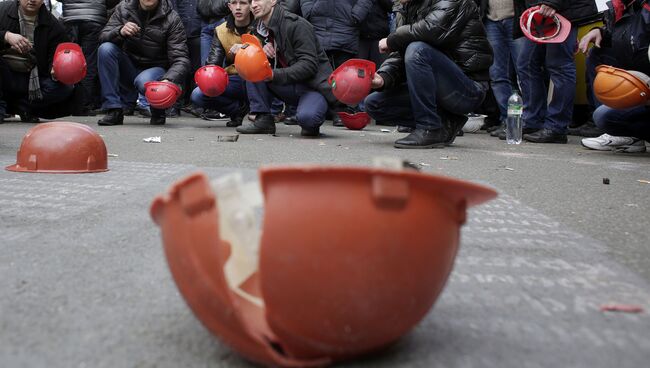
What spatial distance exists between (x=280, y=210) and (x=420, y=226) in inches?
7.8

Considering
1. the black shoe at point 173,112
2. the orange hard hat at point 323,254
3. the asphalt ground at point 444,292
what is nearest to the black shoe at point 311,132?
the asphalt ground at point 444,292

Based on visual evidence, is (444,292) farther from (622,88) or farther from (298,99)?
(298,99)

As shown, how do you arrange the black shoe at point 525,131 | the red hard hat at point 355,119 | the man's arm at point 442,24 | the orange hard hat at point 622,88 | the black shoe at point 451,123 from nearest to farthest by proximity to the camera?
the orange hard hat at point 622,88 < the man's arm at point 442,24 < the black shoe at point 451,123 < the black shoe at point 525,131 < the red hard hat at point 355,119

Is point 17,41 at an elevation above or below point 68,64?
above

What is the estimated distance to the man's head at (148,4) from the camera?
644 centimetres

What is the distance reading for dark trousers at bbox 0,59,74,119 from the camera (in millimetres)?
6031

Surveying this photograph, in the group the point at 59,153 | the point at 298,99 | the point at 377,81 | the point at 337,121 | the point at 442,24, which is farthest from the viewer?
the point at 337,121

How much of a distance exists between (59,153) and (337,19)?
4.72m

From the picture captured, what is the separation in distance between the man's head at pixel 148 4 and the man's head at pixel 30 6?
0.95m

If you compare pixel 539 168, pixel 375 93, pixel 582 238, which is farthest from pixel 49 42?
pixel 582 238

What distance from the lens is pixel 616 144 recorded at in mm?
4977

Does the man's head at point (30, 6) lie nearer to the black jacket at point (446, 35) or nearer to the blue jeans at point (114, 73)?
the blue jeans at point (114, 73)

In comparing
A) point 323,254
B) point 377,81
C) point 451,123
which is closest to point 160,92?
point 377,81

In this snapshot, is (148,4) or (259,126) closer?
(259,126)
